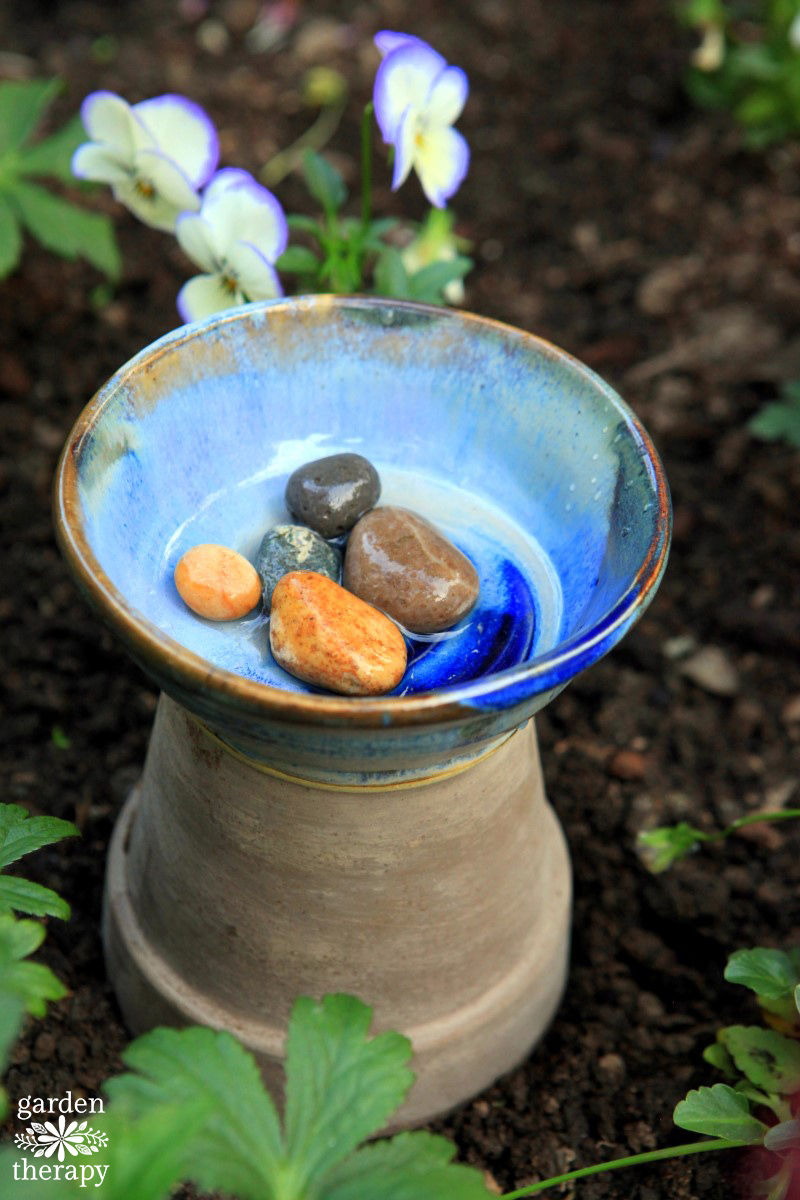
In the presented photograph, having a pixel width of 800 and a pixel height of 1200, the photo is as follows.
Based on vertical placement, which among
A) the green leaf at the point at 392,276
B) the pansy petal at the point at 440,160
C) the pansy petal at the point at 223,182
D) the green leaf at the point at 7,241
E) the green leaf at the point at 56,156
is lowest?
the green leaf at the point at 7,241

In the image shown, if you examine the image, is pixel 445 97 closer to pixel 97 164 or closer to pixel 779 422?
pixel 97 164

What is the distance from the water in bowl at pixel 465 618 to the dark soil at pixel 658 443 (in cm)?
68

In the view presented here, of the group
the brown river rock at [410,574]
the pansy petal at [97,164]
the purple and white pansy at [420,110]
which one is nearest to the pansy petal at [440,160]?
the purple and white pansy at [420,110]

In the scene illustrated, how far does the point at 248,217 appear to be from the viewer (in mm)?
1565

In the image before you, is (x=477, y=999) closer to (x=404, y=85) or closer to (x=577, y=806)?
(x=577, y=806)

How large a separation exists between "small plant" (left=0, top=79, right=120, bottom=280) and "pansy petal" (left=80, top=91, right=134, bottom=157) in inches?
21.6

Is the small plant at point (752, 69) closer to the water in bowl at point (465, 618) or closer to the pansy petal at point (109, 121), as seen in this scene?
the pansy petal at point (109, 121)

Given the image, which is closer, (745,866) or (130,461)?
(130,461)

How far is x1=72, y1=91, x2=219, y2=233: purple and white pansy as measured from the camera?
1636 millimetres

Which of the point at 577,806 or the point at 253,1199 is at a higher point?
the point at 253,1199

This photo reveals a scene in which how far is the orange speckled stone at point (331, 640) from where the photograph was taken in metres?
1.20

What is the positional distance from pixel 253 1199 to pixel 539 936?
2.14ft

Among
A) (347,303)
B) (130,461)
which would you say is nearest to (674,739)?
(347,303)

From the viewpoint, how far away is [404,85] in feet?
5.08
